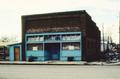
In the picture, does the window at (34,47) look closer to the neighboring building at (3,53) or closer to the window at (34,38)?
the window at (34,38)

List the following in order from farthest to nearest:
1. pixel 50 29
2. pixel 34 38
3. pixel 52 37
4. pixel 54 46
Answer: pixel 34 38 → pixel 54 46 → pixel 50 29 → pixel 52 37

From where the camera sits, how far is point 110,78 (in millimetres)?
18203

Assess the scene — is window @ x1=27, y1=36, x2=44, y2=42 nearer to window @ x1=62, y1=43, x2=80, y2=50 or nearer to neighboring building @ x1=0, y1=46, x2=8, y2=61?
window @ x1=62, y1=43, x2=80, y2=50

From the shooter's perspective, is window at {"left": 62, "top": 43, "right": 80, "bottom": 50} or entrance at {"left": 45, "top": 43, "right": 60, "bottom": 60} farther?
entrance at {"left": 45, "top": 43, "right": 60, "bottom": 60}

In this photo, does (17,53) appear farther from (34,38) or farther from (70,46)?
(70,46)

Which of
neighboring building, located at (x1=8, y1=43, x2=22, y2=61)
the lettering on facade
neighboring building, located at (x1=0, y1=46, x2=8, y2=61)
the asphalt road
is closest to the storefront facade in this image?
the lettering on facade

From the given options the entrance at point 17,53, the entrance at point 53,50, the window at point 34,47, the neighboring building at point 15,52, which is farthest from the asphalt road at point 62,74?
the entrance at point 17,53

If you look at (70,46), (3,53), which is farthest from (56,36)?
(3,53)

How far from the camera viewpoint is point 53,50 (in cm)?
4959

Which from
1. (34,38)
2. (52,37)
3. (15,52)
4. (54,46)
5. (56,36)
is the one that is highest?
(56,36)

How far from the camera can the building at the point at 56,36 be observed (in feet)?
152

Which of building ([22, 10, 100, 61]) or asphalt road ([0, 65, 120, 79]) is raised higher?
building ([22, 10, 100, 61])

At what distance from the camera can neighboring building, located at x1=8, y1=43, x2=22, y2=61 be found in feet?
169

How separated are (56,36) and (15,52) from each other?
860cm
